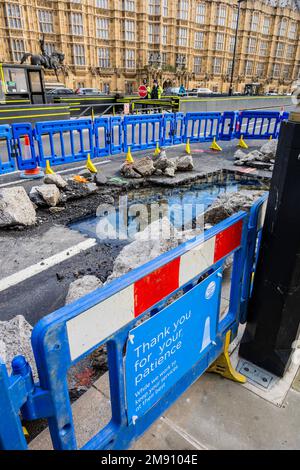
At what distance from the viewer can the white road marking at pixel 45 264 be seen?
4.16 metres

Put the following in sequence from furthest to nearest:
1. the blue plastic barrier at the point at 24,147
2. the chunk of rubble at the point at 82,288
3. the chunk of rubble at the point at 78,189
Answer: the blue plastic barrier at the point at 24,147 < the chunk of rubble at the point at 78,189 < the chunk of rubble at the point at 82,288

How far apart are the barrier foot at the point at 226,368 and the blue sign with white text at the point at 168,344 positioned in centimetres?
29

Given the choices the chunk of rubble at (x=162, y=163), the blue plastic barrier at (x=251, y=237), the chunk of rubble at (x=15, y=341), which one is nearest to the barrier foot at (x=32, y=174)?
the chunk of rubble at (x=162, y=163)

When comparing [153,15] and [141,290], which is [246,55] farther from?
[141,290]

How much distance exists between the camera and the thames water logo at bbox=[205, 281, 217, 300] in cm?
205

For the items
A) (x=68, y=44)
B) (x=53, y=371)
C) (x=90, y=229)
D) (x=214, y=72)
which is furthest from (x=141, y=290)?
(x=214, y=72)

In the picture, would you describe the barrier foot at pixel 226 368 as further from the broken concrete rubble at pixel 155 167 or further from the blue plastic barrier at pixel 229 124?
the blue plastic barrier at pixel 229 124

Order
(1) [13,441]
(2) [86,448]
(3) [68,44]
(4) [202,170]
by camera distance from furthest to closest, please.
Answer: (3) [68,44], (4) [202,170], (2) [86,448], (1) [13,441]

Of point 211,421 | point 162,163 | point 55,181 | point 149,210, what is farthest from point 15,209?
point 211,421

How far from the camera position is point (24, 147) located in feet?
27.8

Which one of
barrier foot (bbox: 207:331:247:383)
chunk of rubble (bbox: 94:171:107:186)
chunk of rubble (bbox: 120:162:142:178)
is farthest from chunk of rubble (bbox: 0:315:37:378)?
chunk of rubble (bbox: 120:162:142:178)

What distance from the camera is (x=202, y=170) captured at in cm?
952

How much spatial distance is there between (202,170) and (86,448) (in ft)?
28.7

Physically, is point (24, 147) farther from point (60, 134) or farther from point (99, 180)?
point (99, 180)
